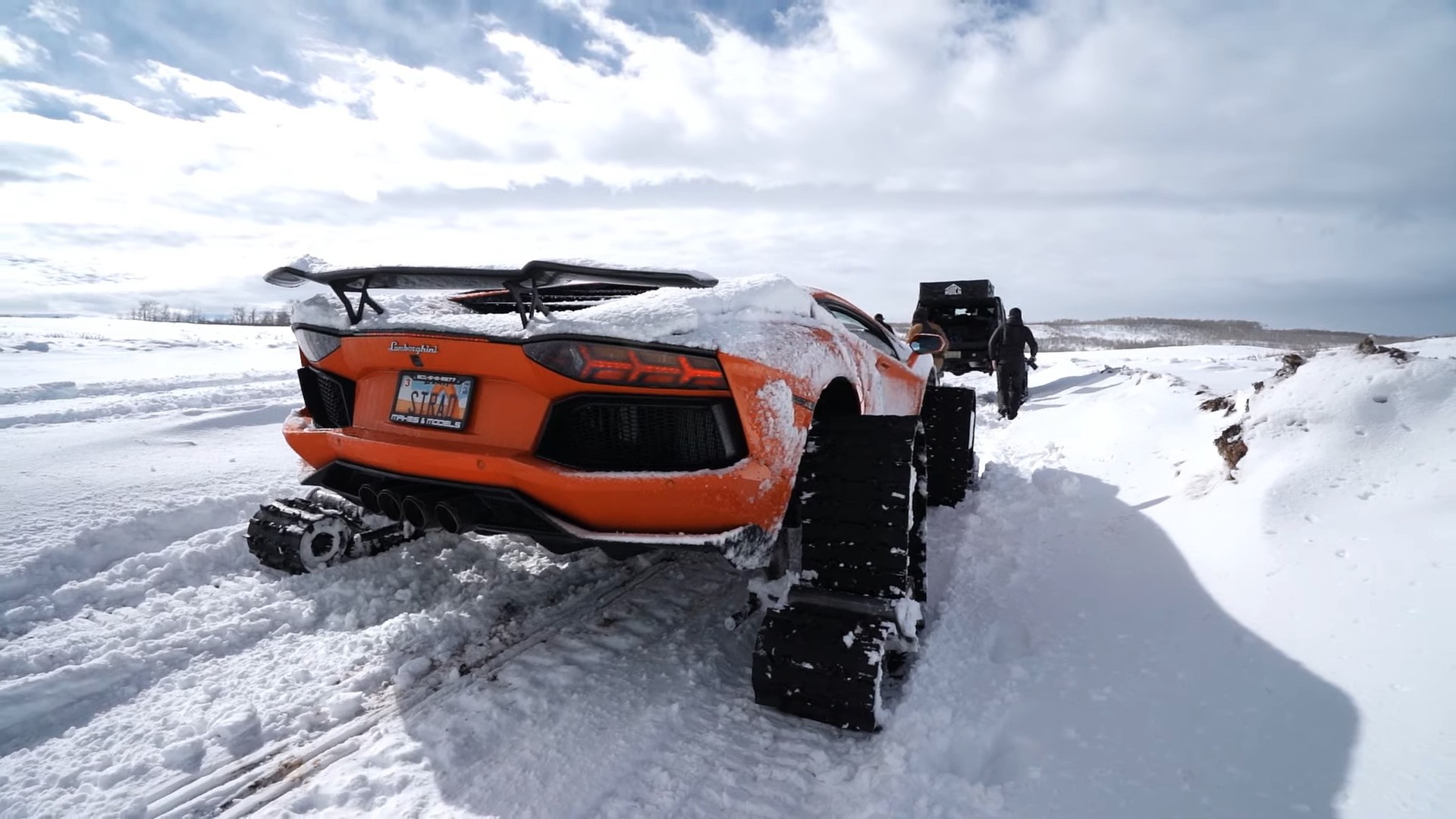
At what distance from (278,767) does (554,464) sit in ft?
3.65

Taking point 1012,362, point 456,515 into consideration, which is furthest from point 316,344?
point 1012,362

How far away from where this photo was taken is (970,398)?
460 centimetres

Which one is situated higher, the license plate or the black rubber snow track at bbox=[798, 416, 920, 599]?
the license plate

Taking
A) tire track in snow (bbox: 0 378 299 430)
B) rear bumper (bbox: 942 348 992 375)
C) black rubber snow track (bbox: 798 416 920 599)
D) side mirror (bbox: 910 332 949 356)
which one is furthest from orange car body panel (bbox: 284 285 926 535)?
rear bumper (bbox: 942 348 992 375)

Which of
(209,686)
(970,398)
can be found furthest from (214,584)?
(970,398)

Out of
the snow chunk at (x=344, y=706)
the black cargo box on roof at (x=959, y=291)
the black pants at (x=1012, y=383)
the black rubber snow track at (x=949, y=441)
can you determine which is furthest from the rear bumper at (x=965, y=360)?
the snow chunk at (x=344, y=706)

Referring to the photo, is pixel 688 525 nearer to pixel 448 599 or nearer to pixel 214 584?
pixel 448 599

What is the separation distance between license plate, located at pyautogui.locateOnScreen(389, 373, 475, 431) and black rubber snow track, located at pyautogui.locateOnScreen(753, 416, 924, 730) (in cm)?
118

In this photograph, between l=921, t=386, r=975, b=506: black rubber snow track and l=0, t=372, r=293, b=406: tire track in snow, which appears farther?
l=0, t=372, r=293, b=406: tire track in snow

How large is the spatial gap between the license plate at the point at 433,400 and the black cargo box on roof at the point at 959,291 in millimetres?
13661

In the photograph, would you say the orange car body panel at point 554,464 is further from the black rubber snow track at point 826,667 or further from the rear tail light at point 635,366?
the black rubber snow track at point 826,667

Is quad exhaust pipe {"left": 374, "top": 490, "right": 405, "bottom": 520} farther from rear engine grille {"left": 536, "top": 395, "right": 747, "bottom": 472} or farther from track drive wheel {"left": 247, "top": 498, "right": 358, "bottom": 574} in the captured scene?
track drive wheel {"left": 247, "top": 498, "right": 358, "bottom": 574}

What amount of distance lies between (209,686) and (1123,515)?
4254 mm

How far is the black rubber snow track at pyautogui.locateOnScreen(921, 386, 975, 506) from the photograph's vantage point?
4.45 m
